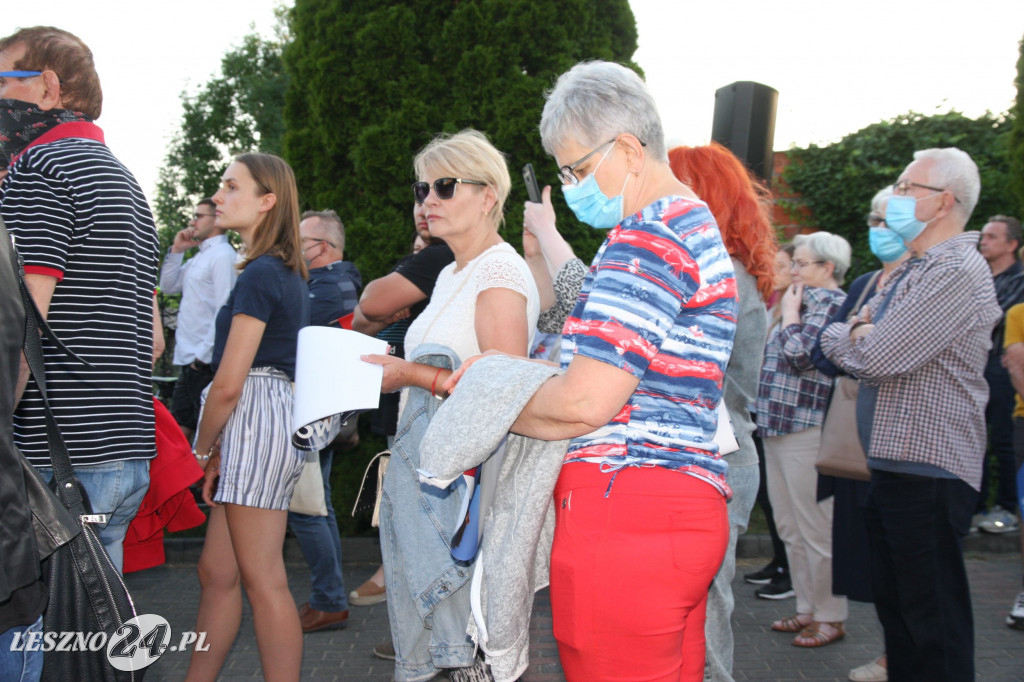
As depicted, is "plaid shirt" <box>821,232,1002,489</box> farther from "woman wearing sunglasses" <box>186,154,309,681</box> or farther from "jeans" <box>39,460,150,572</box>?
"jeans" <box>39,460,150,572</box>

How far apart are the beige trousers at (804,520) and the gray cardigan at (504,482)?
10.5ft

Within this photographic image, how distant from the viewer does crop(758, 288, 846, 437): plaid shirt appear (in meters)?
4.78

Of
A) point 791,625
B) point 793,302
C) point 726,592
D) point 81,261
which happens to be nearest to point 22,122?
point 81,261

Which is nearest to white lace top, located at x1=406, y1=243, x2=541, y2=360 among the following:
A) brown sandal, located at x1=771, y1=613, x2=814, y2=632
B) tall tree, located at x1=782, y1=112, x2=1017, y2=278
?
brown sandal, located at x1=771, y1=613, x2=814, y2=632

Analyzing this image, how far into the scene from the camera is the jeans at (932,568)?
3.14 meters

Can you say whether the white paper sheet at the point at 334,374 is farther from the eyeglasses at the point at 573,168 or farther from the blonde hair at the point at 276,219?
the blonde hair at the point at 276,219

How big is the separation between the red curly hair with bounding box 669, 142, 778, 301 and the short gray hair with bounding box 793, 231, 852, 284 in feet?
6.64

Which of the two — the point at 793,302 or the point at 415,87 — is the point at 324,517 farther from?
the point at 415,87

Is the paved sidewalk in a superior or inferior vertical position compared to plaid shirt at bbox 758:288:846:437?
inferior

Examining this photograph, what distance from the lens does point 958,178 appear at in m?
3.38

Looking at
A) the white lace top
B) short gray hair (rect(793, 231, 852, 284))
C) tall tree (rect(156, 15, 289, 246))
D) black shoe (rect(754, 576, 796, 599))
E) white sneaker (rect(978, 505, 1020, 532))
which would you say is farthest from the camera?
tall tree (rect(156, 15, 289, 246))

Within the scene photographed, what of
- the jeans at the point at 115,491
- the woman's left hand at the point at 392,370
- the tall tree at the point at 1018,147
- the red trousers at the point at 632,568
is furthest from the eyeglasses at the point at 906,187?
the tall tree at the point at 1018,147

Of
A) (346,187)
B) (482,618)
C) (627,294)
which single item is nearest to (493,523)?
(482,618)

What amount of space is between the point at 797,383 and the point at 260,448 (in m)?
3.06
